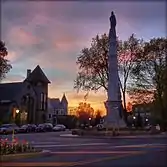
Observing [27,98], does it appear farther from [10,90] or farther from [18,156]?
[18,156]

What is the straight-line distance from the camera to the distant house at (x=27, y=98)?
84.7 metres

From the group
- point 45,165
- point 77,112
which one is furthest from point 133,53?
point 77,112

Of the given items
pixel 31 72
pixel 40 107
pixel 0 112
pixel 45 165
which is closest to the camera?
pixel 45 165

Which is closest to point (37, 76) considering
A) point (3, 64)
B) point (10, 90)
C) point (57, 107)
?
point (10, 90)

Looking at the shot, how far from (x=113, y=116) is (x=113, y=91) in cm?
309

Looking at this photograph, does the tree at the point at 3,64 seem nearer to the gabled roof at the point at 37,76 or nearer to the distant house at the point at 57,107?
the gabled roof at the point at 37,76

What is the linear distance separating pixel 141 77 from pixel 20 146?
40664mm

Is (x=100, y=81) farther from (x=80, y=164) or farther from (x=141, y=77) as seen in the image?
(x=80, y=164)

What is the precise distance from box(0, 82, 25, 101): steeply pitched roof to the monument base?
42.5 meters

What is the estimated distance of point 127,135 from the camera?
4441 cm

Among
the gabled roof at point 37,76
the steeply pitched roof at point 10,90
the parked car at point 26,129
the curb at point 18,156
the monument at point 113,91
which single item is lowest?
the curb at point 18,156

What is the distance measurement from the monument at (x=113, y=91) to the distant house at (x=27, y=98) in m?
34.1

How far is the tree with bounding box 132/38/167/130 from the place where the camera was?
5619 centimetres

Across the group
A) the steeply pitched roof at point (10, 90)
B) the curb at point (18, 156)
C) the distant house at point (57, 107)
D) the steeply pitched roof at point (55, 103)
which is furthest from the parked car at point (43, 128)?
the steeply pitched roof at point (55, 103)
